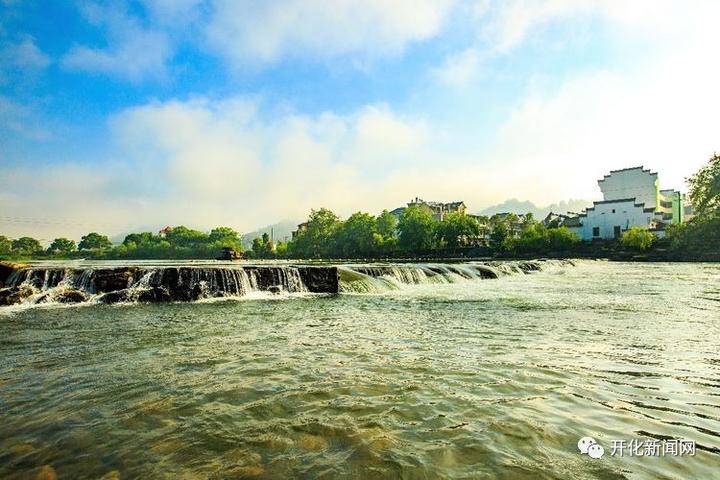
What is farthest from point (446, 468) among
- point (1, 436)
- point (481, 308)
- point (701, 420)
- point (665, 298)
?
point (665, 298)

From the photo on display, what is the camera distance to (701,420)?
4094 mm

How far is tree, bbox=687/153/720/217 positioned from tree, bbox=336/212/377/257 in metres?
50.8

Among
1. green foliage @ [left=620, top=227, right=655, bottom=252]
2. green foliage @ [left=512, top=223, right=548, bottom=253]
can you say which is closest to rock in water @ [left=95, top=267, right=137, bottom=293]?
green foliage @ [left=512, top=223, right=548, bottom=253]

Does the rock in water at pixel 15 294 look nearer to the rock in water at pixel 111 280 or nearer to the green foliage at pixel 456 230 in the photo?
the rock in water at pixel 111 280

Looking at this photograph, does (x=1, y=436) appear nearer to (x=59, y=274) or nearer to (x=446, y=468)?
(x=446, y=468)

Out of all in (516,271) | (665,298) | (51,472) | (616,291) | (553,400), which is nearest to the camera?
(51,472)

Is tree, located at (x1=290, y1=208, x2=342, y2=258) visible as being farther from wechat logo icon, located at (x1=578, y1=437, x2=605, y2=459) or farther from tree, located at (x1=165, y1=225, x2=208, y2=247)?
wechat logo icon, located at (x1=578, y1=437, x2=605, y2=459)

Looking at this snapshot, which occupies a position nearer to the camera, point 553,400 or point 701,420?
point 701,420

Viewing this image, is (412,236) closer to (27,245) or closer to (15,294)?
(15,294)

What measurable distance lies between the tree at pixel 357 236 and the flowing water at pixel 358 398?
231 feet

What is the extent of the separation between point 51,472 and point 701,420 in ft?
20.4

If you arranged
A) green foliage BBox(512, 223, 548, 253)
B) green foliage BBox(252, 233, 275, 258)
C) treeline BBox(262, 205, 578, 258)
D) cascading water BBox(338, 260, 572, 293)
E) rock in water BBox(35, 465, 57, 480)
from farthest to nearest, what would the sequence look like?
green foliage BBox(252, 233, 275, 258) < treeline BBox(262, 205, 578, 258) < green foliage BBox(512, 223, 548, 253) < cascading water BBox(338, 260, 572, 293) < rock in water BBox(35, 465, 57, 480)

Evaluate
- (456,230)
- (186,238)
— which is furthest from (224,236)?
(456,230)

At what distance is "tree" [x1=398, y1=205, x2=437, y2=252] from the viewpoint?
7519cm
